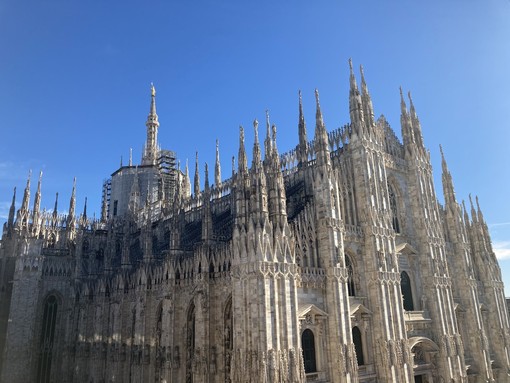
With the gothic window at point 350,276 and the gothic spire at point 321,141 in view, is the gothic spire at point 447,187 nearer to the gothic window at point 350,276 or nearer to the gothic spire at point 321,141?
the gothic window at point 350,276

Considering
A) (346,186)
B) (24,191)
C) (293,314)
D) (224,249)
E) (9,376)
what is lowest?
(9,376)

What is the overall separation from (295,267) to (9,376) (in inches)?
1392

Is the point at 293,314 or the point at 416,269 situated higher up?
the point at 416,269

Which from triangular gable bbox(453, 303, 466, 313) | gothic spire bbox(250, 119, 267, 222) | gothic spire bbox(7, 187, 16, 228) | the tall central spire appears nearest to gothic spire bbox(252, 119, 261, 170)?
gothic spire bbox(250, 119, 267, 222)

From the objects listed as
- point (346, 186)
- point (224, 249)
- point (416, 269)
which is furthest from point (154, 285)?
point (416, 269)

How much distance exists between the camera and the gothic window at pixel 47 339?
4450cm

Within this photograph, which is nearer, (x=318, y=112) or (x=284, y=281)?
(x=284, y=281)

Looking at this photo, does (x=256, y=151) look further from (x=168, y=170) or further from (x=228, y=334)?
(x=168, y=170)

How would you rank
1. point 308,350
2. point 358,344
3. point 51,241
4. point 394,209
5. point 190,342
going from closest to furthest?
point 308,350 < point 358,344 < point 190,342 < point 394,209 < point 51,241

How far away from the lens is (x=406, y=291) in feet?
122

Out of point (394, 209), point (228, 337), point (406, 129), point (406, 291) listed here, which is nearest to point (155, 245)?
point (228, 337)

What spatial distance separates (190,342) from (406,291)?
19.8 metres

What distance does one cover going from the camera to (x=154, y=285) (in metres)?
35.7

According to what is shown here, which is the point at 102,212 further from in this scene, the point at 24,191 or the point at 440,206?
the point at 440,206
